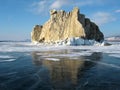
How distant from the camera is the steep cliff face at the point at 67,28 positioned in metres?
57.4

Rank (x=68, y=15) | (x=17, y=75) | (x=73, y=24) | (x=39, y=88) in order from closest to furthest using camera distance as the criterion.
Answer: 1. (x=39, y=88)
2. (x=17, y=75)
3. (x=73, y=24)
4. (x=68, y=15)

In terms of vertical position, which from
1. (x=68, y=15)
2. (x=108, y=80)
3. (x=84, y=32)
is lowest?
(x=108, y=80)

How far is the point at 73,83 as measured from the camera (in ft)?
29.5

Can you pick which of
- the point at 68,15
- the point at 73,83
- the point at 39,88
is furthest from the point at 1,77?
the point at 68,15

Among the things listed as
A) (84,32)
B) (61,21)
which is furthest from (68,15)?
(84,32)

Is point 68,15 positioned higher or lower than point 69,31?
higher

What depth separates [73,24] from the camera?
195ft

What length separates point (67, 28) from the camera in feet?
205

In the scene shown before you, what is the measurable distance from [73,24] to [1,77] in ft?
164

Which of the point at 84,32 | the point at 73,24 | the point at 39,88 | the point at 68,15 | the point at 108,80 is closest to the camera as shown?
the point at 39,88

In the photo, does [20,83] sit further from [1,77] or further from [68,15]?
[68,15]

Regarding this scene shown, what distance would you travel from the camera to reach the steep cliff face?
188ft

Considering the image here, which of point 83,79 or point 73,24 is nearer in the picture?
point 83,79

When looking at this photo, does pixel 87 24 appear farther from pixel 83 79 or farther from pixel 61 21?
pixel 83 79
